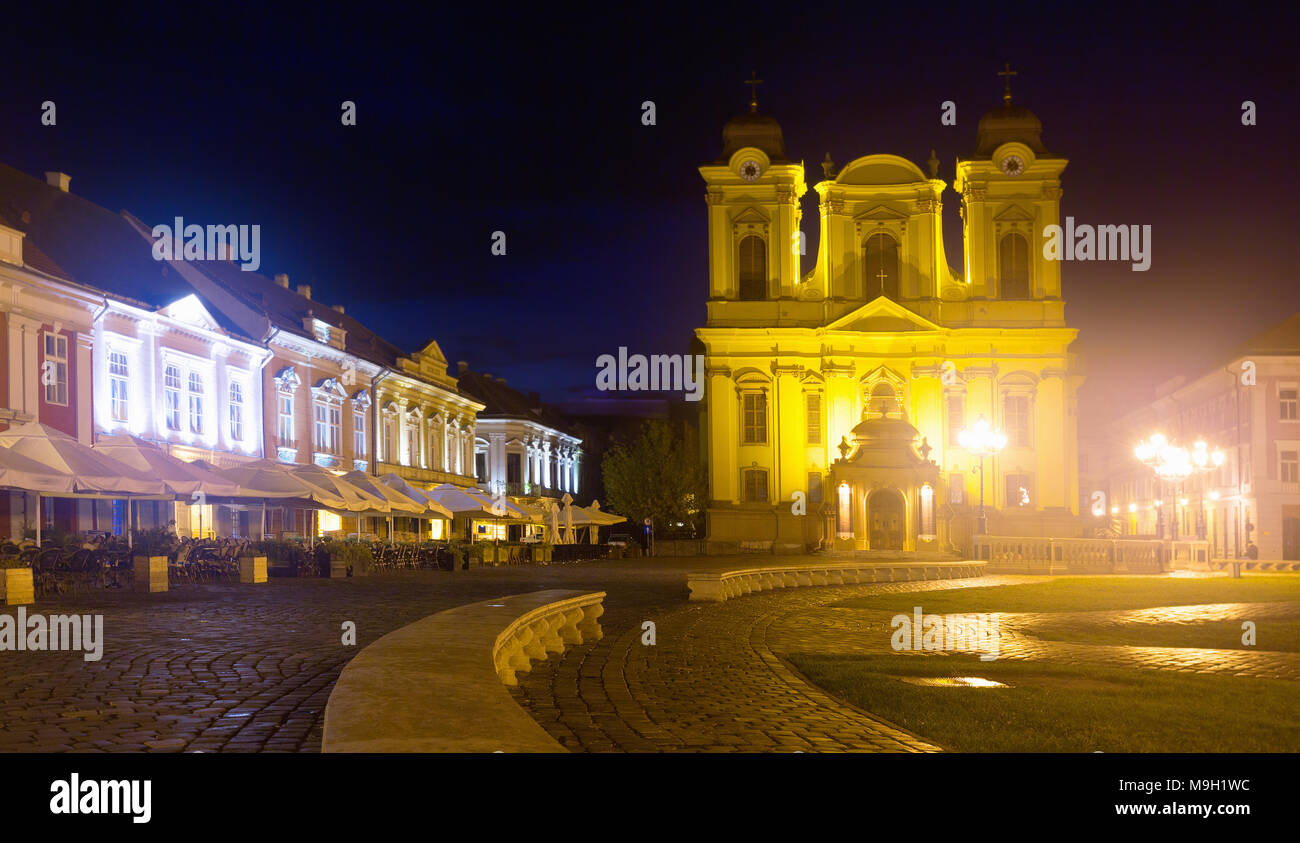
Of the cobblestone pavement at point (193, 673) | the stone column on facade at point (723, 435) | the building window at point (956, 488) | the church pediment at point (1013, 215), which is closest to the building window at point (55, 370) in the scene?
the cobblestone pavement at point (193, 673)

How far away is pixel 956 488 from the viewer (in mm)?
62938

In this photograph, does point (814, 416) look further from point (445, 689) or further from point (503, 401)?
point (445, 689)

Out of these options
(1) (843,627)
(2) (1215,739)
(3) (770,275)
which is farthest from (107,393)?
(3) (770,275)

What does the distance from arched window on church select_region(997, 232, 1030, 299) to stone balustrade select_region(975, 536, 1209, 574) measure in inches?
985

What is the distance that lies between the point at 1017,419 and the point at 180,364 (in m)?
42.7

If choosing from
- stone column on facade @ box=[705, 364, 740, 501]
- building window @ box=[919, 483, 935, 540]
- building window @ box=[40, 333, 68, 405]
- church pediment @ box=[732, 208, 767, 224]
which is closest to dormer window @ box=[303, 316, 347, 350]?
building window @ box=[40, 333, 68, 405]

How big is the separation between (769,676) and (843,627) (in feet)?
22.1

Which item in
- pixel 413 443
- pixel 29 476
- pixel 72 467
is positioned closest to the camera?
pixel 29 476

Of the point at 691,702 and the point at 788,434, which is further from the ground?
the point at 788,434

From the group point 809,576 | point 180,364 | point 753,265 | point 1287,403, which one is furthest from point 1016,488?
point 180,364

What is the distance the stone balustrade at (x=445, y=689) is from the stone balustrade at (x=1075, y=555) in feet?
99.3

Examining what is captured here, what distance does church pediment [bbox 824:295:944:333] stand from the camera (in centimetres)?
6319

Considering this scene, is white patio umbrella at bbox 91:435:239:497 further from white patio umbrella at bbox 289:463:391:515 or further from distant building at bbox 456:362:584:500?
distant building at bbox 456:362:584:500
